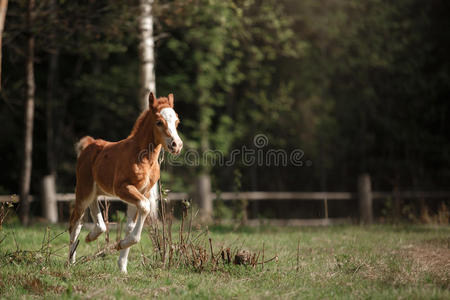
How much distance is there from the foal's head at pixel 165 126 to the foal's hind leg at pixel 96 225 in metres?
1.34

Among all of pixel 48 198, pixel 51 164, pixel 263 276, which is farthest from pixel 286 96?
pixel 263 276

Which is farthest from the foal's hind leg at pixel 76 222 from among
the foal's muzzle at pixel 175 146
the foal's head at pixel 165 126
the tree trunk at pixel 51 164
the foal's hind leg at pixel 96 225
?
the tree trunk at pixel 51 164

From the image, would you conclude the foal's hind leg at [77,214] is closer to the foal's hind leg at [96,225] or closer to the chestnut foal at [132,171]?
the chestnut foal at [132,171]

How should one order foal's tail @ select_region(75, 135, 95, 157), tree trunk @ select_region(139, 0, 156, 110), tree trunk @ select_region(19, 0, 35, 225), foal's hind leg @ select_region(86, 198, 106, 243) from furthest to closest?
tree trunk @ select_region(19, 0, 35, 225) < tree trunk @ select_region(139, 0, 156, 110) < foal's tail @ select_region(75, 135, 95, 157) < foal's hind leg @ select_region(86, 198, 106, 243)

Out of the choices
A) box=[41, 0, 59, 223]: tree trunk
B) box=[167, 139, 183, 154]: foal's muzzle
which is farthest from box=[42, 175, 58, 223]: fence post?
box=[167, 139, 183, 154]: foal's muzzle

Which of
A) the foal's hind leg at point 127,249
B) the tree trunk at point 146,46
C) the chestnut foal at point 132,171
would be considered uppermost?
the tree trunk at point 146,46

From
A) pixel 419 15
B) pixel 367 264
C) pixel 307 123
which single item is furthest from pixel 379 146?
pixel 367 264

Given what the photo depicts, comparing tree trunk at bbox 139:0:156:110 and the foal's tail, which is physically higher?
tree trunk at bbox 139:0:156:110

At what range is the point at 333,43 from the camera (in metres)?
24.8

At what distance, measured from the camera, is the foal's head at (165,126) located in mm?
5812

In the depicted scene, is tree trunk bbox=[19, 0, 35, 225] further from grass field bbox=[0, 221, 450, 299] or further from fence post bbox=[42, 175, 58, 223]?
grass field bbox=[0, 221, 450, 299]

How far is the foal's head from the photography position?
19.1 ft

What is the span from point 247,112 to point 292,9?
6597 millimetres

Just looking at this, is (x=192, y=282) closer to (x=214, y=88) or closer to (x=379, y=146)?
(x=214, y=88)
